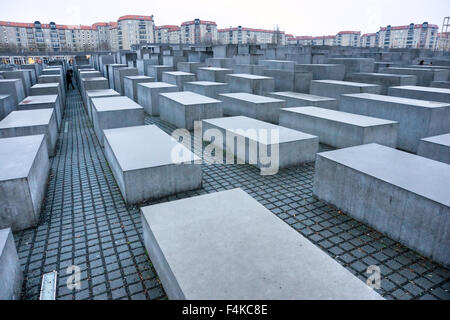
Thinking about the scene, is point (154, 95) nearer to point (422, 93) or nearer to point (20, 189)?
point (20, 189)

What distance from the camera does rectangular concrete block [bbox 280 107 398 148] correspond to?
9215 mm

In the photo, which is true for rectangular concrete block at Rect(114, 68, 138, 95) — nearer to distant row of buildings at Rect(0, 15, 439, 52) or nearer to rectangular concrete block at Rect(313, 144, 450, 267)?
rectangular concrete block at Rect(313, 144, 450, 267)

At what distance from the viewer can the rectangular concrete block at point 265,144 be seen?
27.5 ft

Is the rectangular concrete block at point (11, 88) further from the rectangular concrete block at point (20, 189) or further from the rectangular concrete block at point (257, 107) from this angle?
the rectangular concrete block at point (257, 107)

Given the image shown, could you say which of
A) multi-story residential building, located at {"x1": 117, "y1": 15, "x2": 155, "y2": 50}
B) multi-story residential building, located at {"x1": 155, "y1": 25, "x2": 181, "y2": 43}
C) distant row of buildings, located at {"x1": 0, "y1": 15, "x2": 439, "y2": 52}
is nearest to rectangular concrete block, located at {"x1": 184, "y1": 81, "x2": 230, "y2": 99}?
distant row of buildings, located at {"x1": 0, "y1": 15, "x2": 439, "y2": 52}

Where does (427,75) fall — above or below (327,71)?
below

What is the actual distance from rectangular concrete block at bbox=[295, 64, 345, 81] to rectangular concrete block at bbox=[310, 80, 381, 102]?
7.51 ft

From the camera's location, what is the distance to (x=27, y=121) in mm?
9719

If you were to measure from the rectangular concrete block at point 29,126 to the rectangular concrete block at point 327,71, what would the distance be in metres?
13.6

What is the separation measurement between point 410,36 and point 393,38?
6.84 metres

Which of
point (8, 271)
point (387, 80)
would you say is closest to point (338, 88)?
point (387, 80)

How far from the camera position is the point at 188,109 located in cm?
1230

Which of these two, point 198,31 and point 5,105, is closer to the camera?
point 5,105
